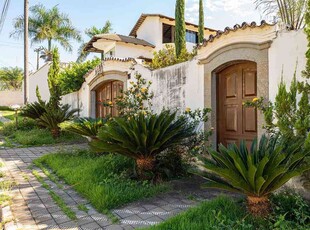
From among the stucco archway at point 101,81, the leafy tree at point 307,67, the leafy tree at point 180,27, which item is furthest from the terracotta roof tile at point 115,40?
the leafy tree at point 307,67

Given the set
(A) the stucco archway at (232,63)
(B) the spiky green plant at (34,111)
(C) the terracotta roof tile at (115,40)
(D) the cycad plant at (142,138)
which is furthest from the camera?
(C) the terracotta roof tile at (115,40)

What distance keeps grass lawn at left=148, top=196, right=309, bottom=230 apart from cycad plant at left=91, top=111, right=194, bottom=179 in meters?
1.81

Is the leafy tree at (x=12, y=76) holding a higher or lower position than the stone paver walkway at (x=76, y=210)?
higher

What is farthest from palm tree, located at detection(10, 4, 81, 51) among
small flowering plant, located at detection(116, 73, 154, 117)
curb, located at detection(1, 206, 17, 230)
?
curb, located at detection(1, 206, 17, 230)

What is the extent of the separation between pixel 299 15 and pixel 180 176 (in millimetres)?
5721

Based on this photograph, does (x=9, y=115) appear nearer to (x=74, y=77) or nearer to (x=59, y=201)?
(x=74, y=77)

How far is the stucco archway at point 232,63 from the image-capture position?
5.01 meters

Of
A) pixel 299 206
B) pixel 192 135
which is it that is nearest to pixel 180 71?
pixel 192 135

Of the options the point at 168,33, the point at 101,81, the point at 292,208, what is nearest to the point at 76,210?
the point at 292,208

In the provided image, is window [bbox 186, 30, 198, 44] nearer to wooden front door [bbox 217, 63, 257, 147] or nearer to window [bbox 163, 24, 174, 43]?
window [bbox 163, 24, 174, 43]

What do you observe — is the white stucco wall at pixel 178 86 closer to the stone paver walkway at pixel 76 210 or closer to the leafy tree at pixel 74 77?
the stone paver walkway at pixel 76 210

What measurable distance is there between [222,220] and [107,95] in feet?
28.5

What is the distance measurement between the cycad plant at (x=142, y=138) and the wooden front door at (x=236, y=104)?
104 cm

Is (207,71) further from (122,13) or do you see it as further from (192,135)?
(122,13)
